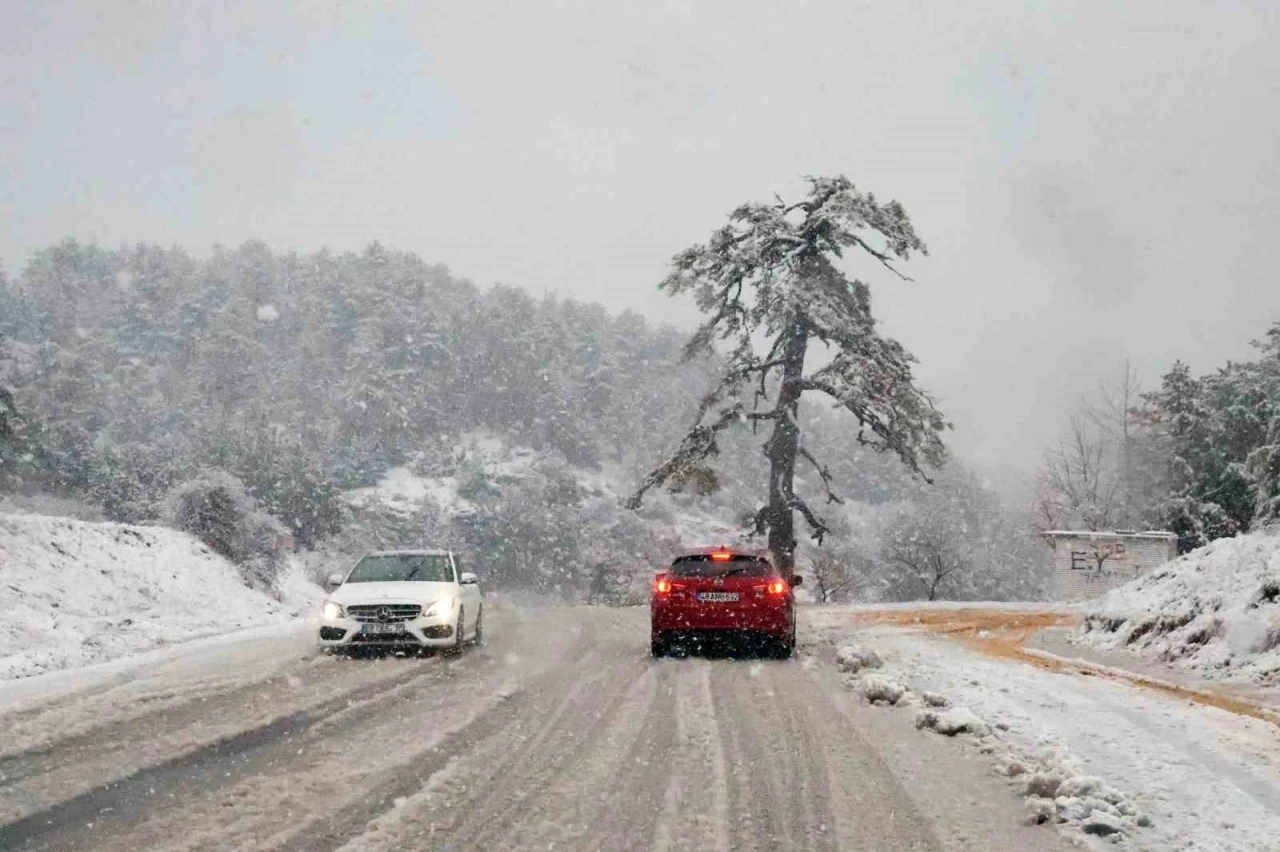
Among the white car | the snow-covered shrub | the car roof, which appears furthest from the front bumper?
the snow-covered shrub

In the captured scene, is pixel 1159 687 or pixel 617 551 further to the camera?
pixel 617 551

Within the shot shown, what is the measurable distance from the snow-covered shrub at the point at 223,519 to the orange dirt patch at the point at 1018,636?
14.2 m

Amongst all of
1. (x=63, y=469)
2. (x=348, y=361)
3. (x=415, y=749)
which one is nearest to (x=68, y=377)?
(x=63, y=469)

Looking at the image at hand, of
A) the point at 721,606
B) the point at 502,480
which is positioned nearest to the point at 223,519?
the point at 721,606

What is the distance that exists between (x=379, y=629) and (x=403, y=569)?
179cm

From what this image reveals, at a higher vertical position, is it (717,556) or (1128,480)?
(1128,480)

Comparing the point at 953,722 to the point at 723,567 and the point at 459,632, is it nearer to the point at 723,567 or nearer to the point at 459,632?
the point at 723,567

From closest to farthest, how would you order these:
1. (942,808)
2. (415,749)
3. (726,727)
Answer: (942,808), (415,749), (726,727)

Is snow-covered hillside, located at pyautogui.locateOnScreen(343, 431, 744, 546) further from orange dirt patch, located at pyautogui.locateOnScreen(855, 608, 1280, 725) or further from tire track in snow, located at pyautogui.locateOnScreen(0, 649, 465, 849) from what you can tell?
tire track in snow, located at pyautogui.locateOnScreen(0, 649, 465, 849)

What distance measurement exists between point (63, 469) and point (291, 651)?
6153 centimetres

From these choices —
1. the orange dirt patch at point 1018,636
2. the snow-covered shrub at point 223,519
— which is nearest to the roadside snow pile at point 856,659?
the orange dirt patch at point 1018,636

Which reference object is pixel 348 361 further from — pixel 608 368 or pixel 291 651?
pixel 291 651

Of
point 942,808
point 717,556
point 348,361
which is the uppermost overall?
point 348,361

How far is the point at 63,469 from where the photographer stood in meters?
65.0
